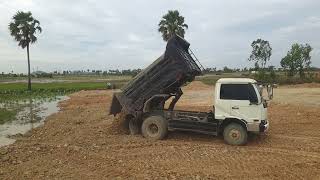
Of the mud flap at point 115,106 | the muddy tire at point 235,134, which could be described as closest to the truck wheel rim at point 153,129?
the mud flap at point 115,106

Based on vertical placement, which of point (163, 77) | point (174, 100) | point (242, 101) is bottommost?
point (174, 100)

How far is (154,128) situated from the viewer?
15.4 metres

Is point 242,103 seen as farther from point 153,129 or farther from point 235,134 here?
point 153,129

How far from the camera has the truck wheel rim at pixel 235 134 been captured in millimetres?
13867

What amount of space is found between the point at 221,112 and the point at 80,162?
480 cm

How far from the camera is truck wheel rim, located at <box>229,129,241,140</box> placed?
45.5ft

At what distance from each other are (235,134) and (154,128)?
9.78 feet

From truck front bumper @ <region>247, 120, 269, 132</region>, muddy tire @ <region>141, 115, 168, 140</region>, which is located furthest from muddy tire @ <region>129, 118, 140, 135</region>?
truck front bumper @ <region>247, 120, 269, 132</region>

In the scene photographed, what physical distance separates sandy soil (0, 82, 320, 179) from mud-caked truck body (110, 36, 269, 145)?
51cm

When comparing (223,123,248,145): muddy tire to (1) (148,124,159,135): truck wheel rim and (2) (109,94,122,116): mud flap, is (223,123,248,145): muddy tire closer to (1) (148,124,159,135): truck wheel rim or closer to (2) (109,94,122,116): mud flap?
(1) (148,124,159,135): truck wheel rim

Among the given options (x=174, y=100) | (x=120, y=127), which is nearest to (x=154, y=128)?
(x=174, y=100)

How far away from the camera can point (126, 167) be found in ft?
37.0

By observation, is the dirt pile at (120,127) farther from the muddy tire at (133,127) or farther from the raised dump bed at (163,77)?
the raised dump bed at (163,77)

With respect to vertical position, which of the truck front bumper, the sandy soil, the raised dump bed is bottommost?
the sandy soil
